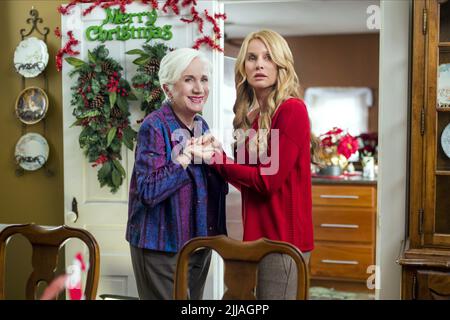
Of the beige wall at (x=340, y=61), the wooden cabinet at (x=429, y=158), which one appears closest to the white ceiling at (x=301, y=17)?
the beige wall at (x=340, y=61)

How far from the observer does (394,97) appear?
9.83 feet

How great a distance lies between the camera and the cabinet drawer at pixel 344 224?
475 centimetres

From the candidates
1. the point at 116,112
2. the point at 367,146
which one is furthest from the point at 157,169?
the point at 367,146

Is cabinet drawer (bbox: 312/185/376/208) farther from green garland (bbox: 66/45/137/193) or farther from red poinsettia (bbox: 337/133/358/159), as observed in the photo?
green garland (bbox: 66/45/137/193)

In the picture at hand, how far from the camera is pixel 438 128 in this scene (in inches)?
105

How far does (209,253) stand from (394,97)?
124 centimetres

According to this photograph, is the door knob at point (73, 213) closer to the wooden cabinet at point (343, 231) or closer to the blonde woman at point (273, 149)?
the blonde woman at point (273, 149)

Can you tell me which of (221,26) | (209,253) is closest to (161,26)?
(221,26)

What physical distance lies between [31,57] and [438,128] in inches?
91.0

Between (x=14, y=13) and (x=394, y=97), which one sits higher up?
(x=14, y=13)

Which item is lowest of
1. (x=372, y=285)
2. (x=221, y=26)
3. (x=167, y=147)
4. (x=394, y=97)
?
(x=372, y=285)

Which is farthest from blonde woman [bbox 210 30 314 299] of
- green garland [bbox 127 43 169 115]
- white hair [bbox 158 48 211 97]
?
green garland [bbox 127 43 169 115]

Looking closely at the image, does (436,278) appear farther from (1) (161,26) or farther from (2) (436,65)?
(1) (161,26)

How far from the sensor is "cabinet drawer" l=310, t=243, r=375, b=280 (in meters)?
4.77
